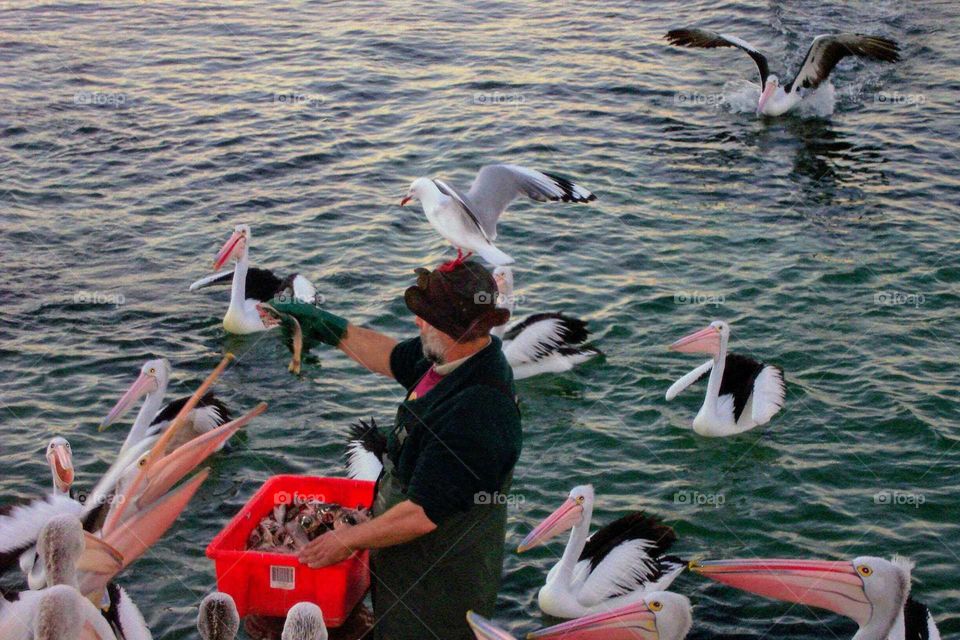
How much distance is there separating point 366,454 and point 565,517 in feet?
4.08

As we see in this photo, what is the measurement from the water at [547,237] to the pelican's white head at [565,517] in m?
0.28

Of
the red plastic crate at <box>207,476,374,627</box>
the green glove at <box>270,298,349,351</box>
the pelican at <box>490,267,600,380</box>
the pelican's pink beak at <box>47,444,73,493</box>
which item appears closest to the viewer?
the red plastic crate at <box>207,476,374,627</box>

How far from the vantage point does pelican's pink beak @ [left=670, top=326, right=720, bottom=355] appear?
809 centimetres

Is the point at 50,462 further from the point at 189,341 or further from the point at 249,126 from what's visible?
the point at 249,126

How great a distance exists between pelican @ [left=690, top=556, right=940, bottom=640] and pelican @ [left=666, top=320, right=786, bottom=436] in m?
2.37

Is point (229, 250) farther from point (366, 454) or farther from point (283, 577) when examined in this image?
point (283, 577)

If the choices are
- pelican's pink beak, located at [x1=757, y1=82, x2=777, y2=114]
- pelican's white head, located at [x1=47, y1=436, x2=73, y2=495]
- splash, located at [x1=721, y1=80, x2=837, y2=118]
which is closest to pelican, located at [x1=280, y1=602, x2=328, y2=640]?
pelican's white head, located at [x1=47, y1=436, x2=73, y2=495]

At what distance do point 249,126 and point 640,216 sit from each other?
4649mm

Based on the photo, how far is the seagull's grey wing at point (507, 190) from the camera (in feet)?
25.4

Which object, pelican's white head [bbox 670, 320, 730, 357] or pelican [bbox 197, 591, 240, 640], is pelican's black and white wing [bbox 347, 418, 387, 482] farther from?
pelican's white head [bbox 670, 320, 730, 357]

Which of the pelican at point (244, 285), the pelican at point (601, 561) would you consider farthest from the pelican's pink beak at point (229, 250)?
the pelican at point (601, 561)

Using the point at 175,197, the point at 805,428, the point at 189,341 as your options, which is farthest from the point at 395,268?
the point at 805,428

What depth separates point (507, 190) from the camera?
25.9 ft

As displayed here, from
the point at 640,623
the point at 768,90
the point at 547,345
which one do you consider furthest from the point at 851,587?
the point at 768,90
